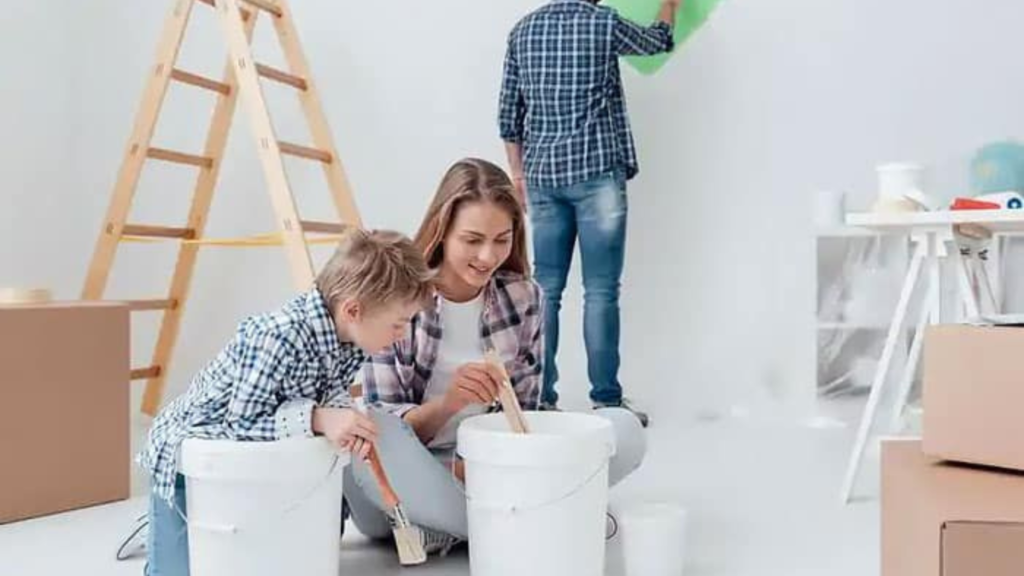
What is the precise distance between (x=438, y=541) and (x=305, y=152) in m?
1.46

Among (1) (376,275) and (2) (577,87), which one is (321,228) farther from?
(1) (376,275)

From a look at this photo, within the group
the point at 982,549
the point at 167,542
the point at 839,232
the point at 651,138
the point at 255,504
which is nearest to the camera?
the point at 982,549

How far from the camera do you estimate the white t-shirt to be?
1.77 m

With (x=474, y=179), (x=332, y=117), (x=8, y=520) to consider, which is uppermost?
(x=332, y=117)

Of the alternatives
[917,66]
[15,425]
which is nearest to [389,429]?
[15,425]

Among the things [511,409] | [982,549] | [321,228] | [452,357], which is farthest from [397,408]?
[321,228]

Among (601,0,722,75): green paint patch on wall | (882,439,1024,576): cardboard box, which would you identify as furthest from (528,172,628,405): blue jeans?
(882,439,1024,576): cardboard box

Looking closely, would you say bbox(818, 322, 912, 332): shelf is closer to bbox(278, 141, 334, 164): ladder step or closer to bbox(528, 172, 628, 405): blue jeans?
bbox(528, 172, 628, 405): blue jeans

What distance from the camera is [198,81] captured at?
9.96 ft

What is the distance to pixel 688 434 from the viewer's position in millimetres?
2953

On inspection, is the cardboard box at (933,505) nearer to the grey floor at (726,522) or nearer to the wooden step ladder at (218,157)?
the grey floor at (726,522)

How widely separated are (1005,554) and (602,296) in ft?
A: 7.00

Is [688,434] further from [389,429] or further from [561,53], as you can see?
[389,429]

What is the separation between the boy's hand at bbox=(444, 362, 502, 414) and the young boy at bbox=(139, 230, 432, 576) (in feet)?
0.46
